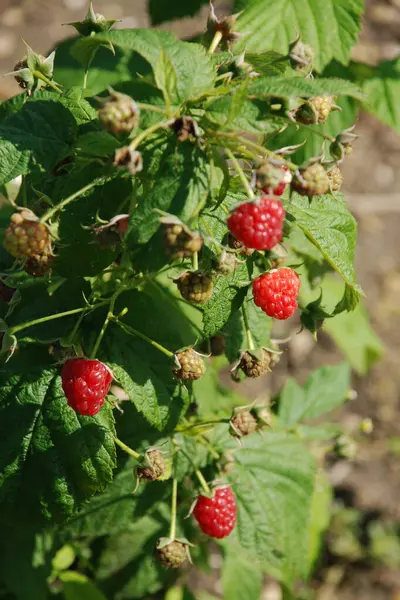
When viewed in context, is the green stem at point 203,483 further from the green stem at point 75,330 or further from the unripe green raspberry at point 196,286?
the unripe green raspberry at point 196,286

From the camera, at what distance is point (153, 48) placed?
4.98 ft

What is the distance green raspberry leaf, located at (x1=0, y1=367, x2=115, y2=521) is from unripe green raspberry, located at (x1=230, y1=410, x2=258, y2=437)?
323 millimetres

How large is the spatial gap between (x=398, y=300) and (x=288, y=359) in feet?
2.96

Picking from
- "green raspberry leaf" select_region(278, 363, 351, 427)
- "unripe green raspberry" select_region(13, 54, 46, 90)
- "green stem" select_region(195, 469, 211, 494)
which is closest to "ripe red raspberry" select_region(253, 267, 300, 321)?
"green stem" select_region(195, 469, 211, 494)

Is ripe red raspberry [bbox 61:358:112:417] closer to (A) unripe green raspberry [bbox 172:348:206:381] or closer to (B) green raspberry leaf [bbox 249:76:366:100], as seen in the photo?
(A) unripe green raspberry [bbox 172:348:206:381]

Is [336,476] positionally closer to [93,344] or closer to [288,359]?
[288,359]

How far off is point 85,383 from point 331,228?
65 centimetres

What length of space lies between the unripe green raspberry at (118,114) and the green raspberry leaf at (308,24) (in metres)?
1.11

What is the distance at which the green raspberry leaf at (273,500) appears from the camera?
232cm

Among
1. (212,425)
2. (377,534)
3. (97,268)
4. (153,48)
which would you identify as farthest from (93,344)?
(377,534)

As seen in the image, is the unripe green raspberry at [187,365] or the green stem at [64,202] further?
the unripe green raspberry at [187,365]

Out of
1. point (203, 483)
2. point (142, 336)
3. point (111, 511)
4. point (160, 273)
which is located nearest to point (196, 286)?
point (160, 273)

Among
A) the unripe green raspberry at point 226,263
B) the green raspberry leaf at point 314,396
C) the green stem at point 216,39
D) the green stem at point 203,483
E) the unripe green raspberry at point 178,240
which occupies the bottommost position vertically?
the green raspberry leaf at point 314,396

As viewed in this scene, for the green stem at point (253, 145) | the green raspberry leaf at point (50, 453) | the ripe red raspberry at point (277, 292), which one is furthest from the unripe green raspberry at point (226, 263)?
the green raspberry leaf at point (50, 453)
